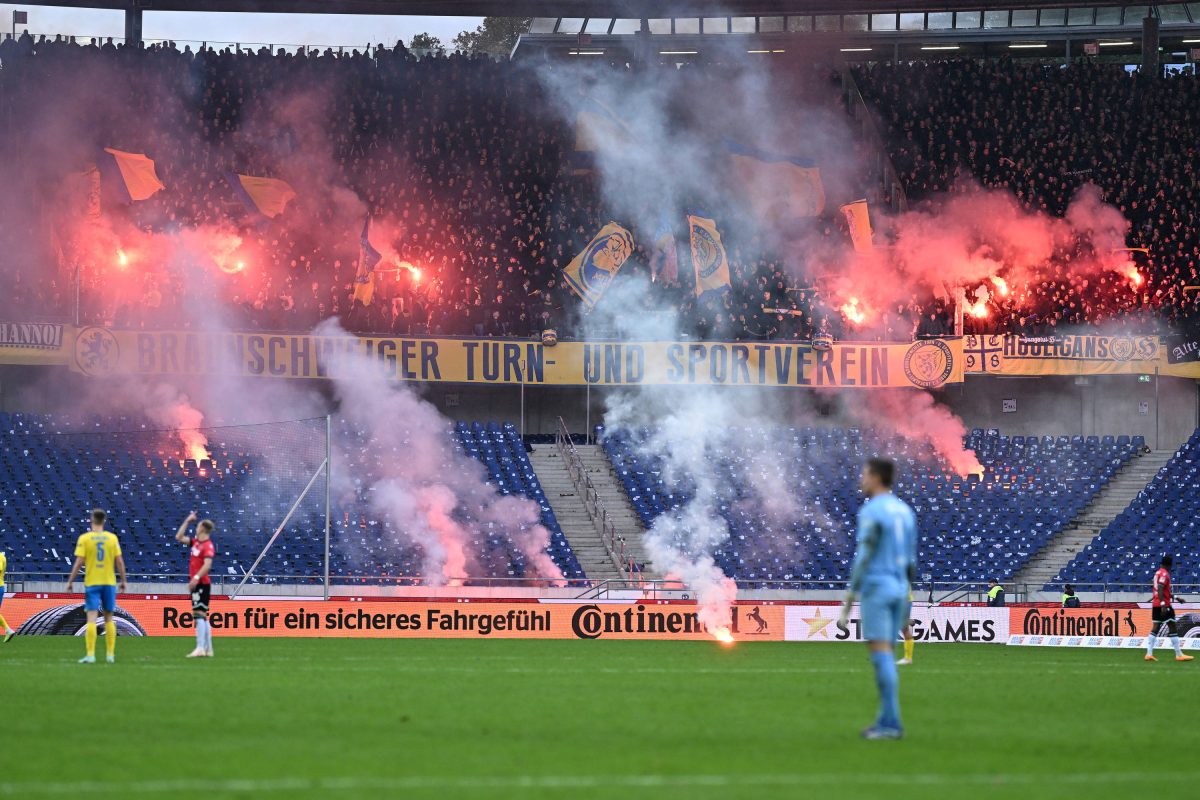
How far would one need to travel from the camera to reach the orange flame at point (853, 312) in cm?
5150

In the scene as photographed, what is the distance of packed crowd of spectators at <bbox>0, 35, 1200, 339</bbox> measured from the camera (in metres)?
48.4

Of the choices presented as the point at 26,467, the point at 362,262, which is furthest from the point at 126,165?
the point at 26,467

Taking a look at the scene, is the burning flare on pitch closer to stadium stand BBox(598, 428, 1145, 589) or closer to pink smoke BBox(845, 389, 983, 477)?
stadium stand BBox(598, 428, 1145, 589)

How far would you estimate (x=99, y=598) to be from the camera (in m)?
21.0

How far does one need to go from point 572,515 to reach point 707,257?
10450mm

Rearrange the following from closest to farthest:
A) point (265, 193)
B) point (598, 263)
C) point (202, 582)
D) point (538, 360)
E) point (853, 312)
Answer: point (202, 582) < point (538, 360) < point (265, 193) < point (598, 263) < point (853, 312)

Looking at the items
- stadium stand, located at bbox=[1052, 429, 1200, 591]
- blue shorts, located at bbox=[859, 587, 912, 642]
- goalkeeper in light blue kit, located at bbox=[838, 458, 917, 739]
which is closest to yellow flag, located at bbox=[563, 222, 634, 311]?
stadium stand, located at bbox=[1052, 429, 1200, 591]

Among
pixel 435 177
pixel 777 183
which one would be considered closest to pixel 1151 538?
pixel 777 183

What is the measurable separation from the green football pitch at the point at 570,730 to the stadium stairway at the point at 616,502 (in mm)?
21373

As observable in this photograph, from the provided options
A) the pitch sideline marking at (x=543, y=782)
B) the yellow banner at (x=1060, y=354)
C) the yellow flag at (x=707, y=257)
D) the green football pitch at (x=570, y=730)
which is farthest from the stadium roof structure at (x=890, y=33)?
the pitch sideline marking at (x=543, y=782)

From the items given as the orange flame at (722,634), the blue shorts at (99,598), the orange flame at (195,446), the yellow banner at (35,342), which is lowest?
the blue shorts at (99,598)

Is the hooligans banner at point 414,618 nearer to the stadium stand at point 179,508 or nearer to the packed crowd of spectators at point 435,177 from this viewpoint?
the stadium stand at point 179,508

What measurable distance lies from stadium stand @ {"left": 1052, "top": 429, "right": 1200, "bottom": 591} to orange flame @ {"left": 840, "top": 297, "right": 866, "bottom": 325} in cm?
1022

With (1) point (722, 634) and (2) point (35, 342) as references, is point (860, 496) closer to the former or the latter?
(1) point (722, 634)
